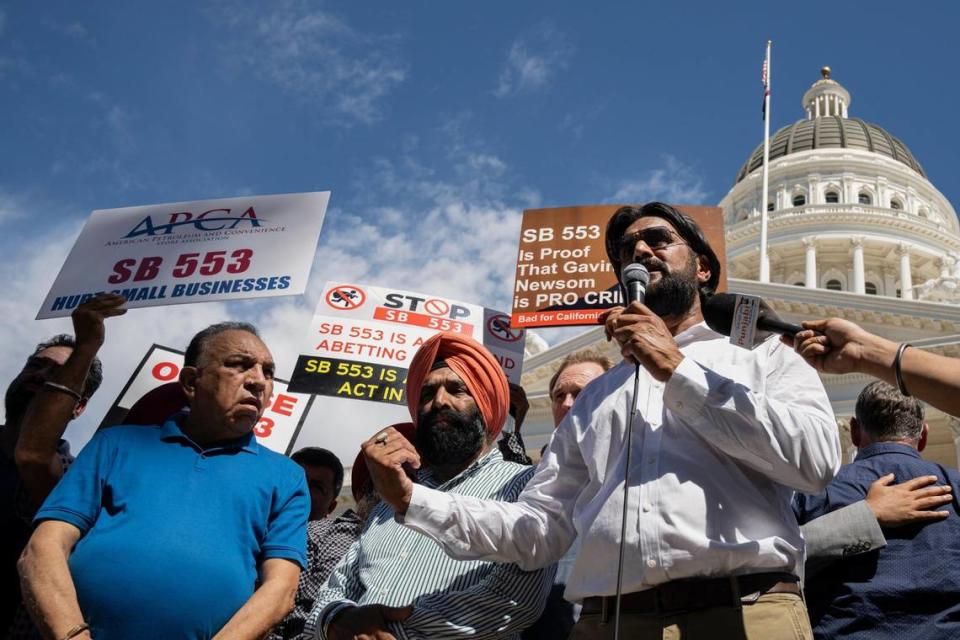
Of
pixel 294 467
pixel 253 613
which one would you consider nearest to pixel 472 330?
pixel 294 467

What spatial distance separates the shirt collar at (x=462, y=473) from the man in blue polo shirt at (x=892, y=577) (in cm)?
122

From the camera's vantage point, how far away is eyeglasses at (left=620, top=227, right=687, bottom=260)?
3326mm

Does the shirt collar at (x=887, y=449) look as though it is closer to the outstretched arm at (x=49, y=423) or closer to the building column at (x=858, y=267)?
the outstretched arm at (x=49, y=423)

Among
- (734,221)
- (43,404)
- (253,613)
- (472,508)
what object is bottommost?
(253,613)

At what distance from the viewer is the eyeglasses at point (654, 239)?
3.33 m

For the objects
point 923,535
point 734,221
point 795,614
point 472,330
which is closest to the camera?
point 795,614

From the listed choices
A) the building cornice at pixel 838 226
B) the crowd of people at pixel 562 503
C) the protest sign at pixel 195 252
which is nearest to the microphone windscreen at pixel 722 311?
the crowd of people at pixel 562 503

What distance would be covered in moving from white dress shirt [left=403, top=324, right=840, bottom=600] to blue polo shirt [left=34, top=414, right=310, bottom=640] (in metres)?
0.75

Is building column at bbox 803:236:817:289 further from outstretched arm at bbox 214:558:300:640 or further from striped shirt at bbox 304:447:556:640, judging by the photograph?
outstretched arm at bbox 214:558:300:640

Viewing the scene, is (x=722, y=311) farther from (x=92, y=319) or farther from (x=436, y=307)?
(x=436, y=307)

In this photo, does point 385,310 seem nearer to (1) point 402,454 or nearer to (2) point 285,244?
(2) point 285,244

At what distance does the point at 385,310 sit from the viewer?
8.11 m

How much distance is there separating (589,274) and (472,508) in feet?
17.4

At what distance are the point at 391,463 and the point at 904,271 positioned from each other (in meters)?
53.4
